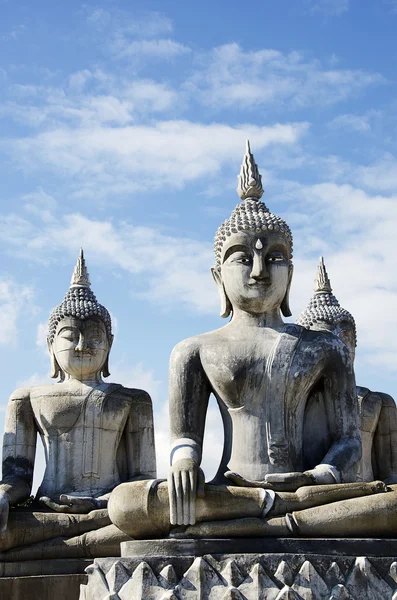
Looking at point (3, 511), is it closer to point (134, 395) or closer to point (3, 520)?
point (3, 520)

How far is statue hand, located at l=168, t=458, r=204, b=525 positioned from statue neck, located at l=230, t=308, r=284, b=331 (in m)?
1.62

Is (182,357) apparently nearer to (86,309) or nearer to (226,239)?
(226,239)

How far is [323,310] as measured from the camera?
13.3 m

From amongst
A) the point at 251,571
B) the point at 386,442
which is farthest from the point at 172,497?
the point at 386,442

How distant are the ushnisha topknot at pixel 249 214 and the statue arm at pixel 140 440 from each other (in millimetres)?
3128

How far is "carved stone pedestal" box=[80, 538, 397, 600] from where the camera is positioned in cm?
682

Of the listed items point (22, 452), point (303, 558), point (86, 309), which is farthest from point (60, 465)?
point (303, 558)

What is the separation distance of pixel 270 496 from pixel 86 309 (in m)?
4.91

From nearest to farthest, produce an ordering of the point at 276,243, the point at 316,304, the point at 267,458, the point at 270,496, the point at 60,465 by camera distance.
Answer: the point at 270,496, the point at 267,458, the point at 276,243, the point at 60,465, the point at 316,304

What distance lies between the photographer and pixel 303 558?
6.93 metres

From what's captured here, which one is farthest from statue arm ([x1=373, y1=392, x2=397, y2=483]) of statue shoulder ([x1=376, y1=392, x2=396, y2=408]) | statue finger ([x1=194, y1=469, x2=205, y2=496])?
statue finger ([x1=194, y1=469, x2=205, y2=496])

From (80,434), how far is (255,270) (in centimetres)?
371

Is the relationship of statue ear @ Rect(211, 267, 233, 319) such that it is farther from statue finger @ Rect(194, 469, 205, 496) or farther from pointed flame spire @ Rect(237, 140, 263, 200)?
statue finger @ Rect(194, 469, 205, 496)

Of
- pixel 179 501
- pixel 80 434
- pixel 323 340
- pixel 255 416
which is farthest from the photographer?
pixel 80 434
